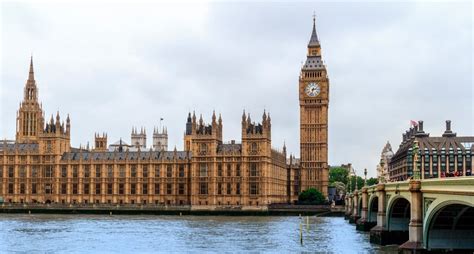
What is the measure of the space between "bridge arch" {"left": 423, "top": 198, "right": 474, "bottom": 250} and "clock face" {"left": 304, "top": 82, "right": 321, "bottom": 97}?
361 feet

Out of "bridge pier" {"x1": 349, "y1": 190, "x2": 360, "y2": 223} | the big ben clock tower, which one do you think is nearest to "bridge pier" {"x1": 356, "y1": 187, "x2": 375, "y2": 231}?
"bridge pier" {"x1": 349, "y1": 190, "x2": 360, "y2": 223}

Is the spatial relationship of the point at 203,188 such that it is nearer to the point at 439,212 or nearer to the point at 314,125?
the point at 314,125

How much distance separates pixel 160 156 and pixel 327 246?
8383cm

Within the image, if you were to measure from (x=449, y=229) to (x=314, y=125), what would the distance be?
110 metres

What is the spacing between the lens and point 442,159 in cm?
13875

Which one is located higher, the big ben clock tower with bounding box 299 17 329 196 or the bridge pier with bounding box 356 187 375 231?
the big ben clock tower with bounding box 299 17 329 196

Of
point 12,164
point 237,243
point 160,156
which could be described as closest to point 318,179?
point 160,156

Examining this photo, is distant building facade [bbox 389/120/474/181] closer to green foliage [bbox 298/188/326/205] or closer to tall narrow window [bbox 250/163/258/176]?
green foliage [bbox 298/188/326/205]

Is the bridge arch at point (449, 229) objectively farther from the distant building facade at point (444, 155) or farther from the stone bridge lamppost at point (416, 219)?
the distant building facade at point (444, 155)

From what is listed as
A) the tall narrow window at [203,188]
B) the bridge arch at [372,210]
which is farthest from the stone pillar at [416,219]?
the tall narrow window at [203,188]

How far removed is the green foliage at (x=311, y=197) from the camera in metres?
136

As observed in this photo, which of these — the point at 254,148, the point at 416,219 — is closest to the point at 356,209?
the point at 254,148

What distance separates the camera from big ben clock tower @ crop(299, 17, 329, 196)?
486 feet

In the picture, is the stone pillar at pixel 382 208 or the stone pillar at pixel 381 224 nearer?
the stone pillar at pixel 381 224
